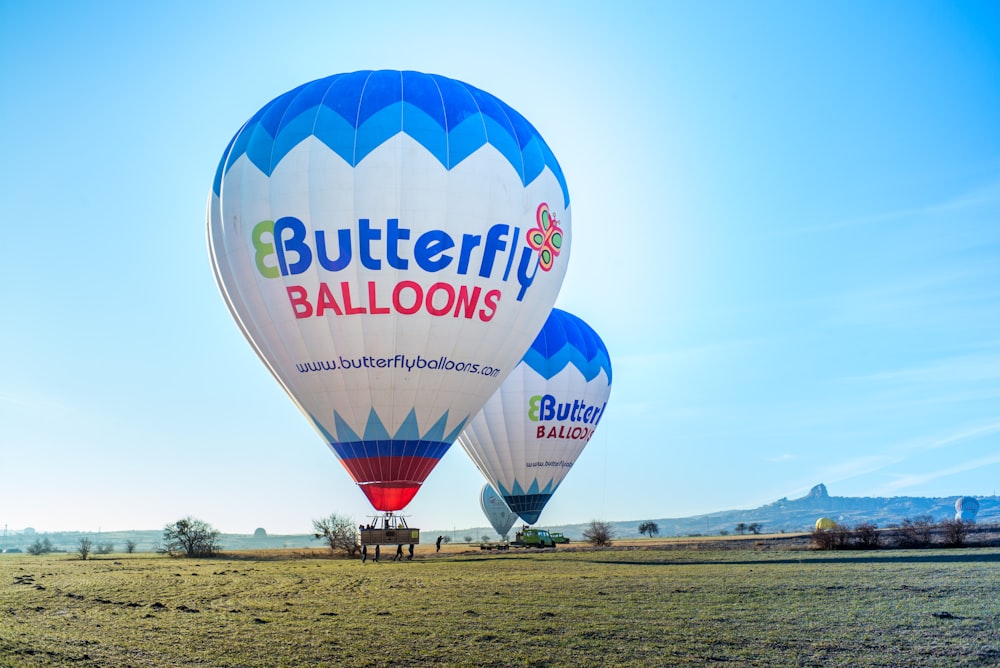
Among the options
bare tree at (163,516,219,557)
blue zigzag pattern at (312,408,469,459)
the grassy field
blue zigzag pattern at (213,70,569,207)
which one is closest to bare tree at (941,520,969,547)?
the grassy field

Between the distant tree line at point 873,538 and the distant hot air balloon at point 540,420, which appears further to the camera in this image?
the distant hot air balloon at point 540,420

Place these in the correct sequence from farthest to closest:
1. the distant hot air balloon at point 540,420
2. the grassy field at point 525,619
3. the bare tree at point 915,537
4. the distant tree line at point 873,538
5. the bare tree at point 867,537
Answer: the distant hot air balloon at point 540,420, the bare tree at point 867,537, the bare tree at point 915,537, the distant tree line at point 873,538, the grassy field at point 525,619

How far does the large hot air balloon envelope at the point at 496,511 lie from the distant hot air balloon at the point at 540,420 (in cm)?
2889

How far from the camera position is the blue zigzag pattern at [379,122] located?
85.7ft

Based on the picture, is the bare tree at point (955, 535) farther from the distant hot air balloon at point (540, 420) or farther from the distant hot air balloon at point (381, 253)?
the distant hot air balloon at point (540, 420)

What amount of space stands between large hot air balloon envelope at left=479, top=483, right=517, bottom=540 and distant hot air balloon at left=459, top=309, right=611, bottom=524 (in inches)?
1138

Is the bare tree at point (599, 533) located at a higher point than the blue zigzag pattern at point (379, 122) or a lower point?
lower

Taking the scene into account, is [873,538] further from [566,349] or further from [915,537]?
[566,349]

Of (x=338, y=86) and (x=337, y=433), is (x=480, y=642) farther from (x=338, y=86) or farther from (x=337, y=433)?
(x=338, y=86)

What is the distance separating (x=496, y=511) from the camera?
252 ft

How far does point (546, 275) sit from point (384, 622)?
17384 mm

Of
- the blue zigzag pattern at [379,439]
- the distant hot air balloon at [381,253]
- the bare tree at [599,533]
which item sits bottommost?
the bare tree at [599,533]

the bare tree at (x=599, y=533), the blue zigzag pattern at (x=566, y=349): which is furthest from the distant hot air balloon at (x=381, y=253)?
the bare tree at (x=599, y=533)

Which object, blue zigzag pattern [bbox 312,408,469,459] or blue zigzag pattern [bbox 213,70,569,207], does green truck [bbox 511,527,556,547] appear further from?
blue zigzag pattern [bbox 213,70,569,207]
